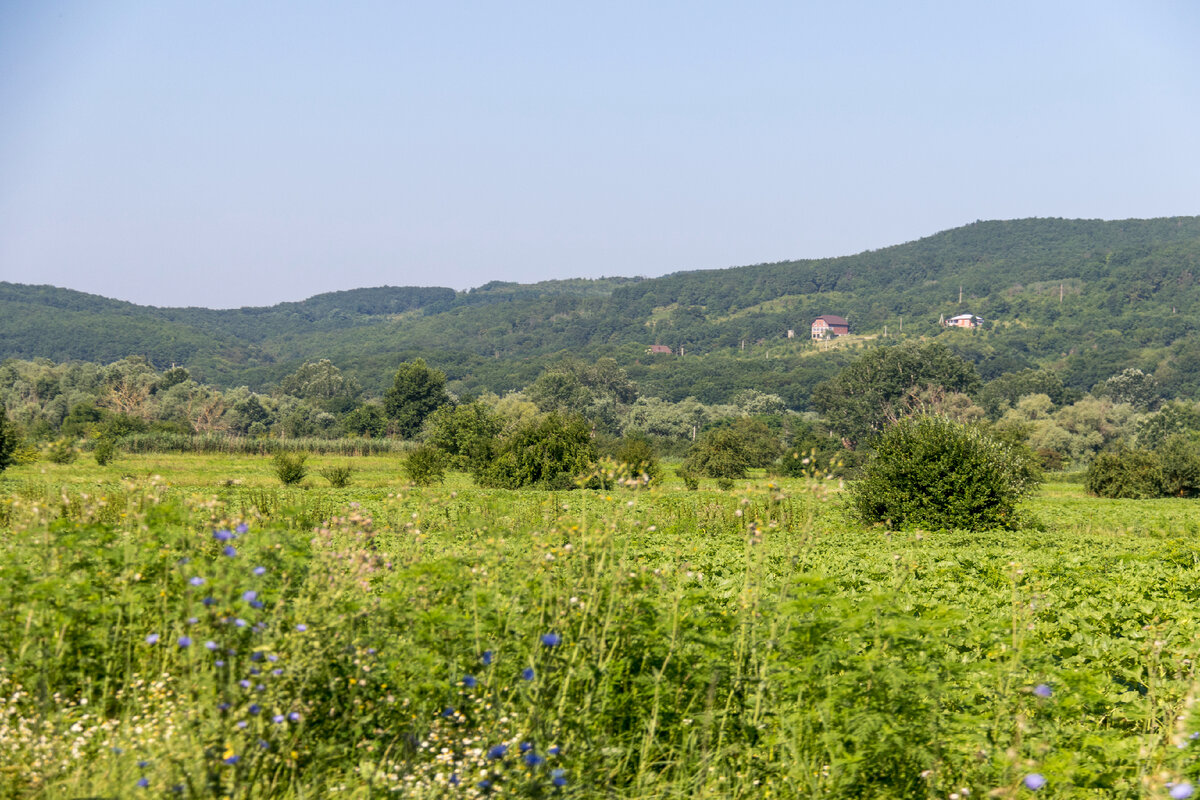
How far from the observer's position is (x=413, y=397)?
8119cm

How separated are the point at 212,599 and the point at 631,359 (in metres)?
177

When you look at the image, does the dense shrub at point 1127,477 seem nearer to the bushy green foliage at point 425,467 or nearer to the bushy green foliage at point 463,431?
the bushy green foliage at point 463,431

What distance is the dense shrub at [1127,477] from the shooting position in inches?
1436

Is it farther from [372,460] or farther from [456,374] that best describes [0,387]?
[456,374]

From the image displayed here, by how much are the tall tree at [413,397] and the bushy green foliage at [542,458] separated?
48.7 m

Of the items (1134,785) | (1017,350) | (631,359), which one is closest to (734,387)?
(631,359)

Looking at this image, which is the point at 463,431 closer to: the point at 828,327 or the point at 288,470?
the point at 288,470

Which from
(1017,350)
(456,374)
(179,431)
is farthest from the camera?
(456,374)

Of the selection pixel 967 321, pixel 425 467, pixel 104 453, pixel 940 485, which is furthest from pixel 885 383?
pixel 967 321

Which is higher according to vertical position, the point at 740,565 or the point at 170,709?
the point at 170,709

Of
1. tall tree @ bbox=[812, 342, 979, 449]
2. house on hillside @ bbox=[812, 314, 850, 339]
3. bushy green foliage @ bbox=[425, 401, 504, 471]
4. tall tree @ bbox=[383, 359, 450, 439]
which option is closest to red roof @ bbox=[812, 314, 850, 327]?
house on hillside @ bbox=[812, 314, 850, 339]

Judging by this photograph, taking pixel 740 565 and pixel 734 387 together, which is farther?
pixel 734 387

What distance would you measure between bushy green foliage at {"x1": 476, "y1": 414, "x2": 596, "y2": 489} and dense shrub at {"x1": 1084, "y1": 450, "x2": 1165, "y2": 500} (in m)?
22.4

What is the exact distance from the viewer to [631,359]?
7087 inches
